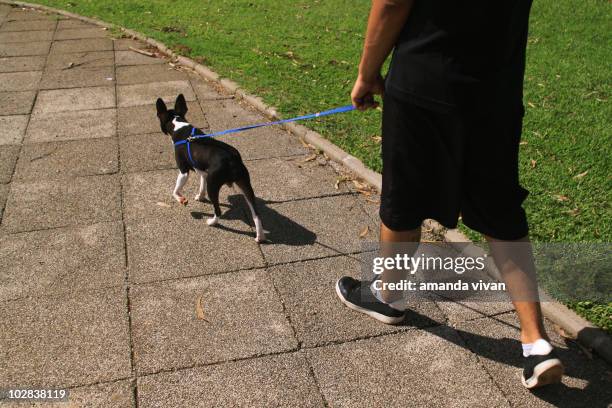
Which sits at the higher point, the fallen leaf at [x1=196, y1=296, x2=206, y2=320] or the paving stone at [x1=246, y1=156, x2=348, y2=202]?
the paving stone at [x1=246, y1=156, x2=348, y2=202]

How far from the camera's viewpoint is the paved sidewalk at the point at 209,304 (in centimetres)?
284

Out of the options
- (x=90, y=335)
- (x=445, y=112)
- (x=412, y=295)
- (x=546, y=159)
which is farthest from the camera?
(x=546, y=159)

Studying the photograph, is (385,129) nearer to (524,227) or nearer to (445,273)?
(524,227)

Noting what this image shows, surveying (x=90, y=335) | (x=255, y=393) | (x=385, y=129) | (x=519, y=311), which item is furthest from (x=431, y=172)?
Answer: (x=90, y=335)

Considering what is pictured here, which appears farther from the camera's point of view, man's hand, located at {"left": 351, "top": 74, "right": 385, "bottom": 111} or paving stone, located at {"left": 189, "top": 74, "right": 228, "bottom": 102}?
paving stone, located at {"left": 189, "top": 74, "right": 228, "bottom": 102}

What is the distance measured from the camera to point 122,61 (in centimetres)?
791

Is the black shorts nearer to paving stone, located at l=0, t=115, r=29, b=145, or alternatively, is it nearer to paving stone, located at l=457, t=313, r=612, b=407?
paving stone, located at l=457, t=313, r=612, b=407

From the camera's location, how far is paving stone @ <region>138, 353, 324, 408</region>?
108 inches

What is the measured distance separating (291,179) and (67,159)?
2.15 meters

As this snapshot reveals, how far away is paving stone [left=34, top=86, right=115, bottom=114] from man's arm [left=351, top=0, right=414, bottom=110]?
4.55 meters

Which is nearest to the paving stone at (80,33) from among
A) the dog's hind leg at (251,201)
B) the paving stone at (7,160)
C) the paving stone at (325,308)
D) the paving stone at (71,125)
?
the paving stone at (71,125)

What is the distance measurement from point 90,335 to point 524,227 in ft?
7.94

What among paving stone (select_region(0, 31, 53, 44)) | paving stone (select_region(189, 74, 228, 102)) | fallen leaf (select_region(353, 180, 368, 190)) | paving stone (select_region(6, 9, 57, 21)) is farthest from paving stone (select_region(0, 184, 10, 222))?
paving stone (select_region(6, 9, 57, 21))

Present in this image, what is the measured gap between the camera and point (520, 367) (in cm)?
293
